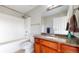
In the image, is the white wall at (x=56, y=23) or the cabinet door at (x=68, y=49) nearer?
the cabinet door at (x=68, y=49)

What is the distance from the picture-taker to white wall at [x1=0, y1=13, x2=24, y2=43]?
221 centimetres

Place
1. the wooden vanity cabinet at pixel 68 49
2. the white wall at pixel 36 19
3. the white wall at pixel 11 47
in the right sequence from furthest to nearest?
1. the white wall at pixel 36 19
2. the white wall at pixel 11 47
3. the wooden vanity cabinet at pixel 68 49

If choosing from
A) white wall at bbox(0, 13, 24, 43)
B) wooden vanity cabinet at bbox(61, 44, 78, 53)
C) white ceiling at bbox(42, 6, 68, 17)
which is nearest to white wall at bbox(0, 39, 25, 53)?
white wall at bbox(0, 13, 24, 43)

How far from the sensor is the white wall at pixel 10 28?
2.21m

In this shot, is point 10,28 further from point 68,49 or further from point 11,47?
point 68,49

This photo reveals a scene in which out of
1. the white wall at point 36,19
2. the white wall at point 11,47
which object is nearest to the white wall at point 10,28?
the white wall at point 11,47

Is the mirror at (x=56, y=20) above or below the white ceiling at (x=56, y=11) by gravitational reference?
below

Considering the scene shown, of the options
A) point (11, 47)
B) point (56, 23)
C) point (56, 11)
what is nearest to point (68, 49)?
point (56, 23)

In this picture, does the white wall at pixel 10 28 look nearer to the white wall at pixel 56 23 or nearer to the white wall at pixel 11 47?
the white wall at pixel 11 47

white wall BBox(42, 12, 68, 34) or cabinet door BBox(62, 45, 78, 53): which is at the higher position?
white wall BBox(42, 12, 68, 34)

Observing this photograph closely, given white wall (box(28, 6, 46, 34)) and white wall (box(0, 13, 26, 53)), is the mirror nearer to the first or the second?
white wall (box(28, 6, 46, 34))

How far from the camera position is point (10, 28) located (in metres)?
2.49
